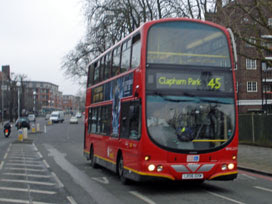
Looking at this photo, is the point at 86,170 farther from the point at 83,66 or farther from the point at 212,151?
the point at 83,66

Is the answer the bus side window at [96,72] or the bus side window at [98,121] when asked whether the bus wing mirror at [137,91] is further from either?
the bus side window at [96,72]

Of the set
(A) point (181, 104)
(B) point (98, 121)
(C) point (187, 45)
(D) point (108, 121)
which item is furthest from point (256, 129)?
(A) point (181, 104)

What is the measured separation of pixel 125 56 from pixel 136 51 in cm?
125

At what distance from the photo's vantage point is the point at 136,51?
430 inches

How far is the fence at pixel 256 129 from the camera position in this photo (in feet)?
81.4

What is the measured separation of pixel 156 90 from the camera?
10078mm

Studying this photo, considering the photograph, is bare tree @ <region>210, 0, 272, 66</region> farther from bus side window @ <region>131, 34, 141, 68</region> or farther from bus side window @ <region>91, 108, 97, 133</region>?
bus side window @ <region>91, 108, 97, 133</region>

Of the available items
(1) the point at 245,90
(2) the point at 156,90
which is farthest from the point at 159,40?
(1) the point at 245,90

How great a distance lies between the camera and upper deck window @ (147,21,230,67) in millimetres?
10336

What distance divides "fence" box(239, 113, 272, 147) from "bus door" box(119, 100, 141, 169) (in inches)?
597

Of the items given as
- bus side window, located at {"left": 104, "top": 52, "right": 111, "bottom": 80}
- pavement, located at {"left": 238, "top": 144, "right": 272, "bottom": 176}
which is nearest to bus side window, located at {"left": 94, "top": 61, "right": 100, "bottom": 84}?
bus side window, located at {"left": 104, "top": 52, "right": 111, "bottom": 80}

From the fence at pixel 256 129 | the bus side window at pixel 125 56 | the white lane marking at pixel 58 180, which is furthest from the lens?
the fence at pixel 256 129

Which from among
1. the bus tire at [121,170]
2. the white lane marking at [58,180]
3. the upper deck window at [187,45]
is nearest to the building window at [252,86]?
the white lane marking at [58,180]

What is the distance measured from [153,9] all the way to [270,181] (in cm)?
2218
